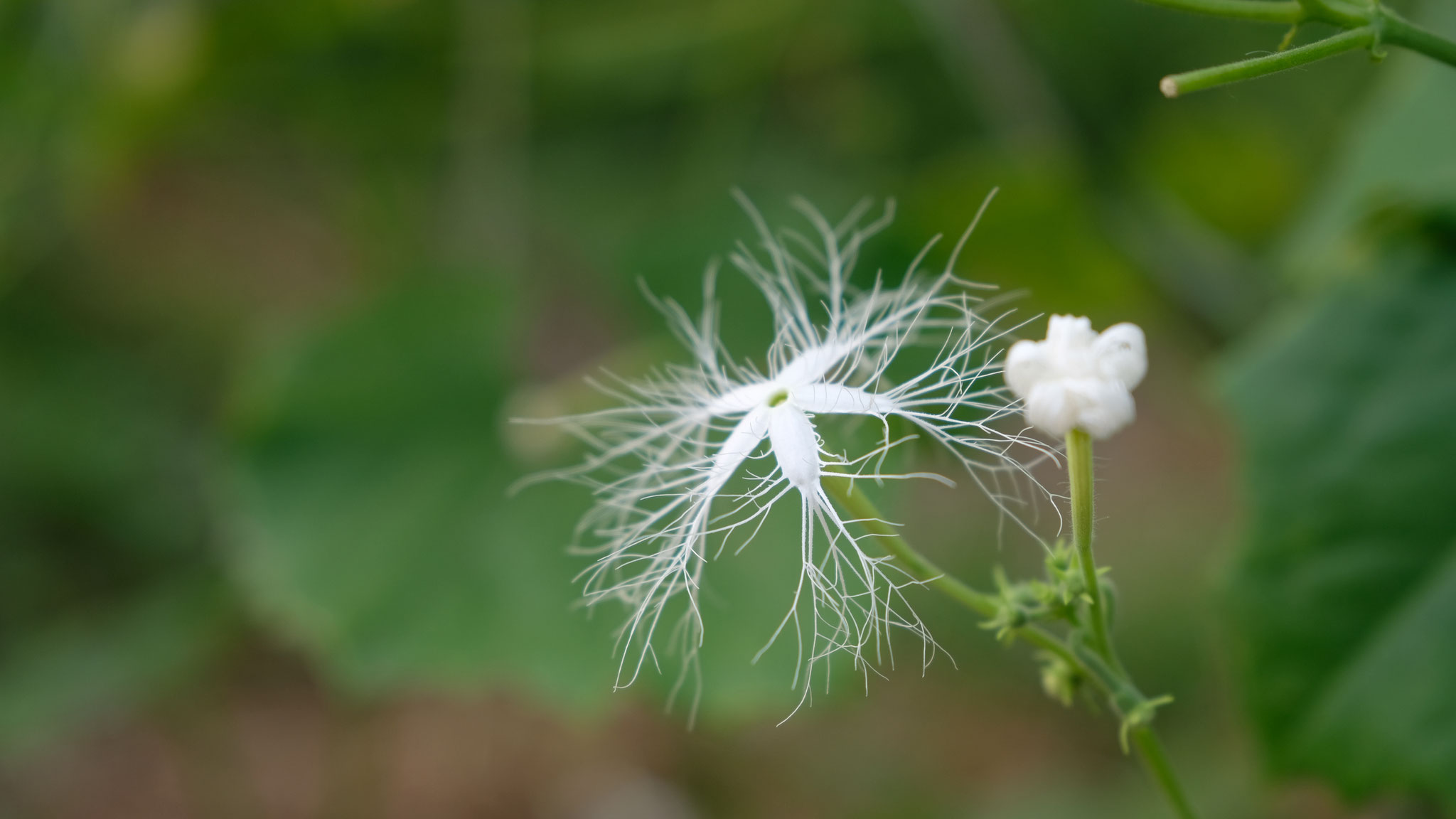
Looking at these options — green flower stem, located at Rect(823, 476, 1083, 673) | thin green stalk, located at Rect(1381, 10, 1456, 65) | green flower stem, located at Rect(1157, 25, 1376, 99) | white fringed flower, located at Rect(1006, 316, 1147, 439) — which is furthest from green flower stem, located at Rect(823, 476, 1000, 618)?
thin green stalk, located at Rect(1381, 10, 1456, 65)

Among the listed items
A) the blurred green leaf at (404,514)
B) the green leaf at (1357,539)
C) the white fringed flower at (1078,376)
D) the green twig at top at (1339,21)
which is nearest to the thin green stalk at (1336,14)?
the green twig at top at (1339,21)

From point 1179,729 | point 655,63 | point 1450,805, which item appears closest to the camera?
point 1450,805

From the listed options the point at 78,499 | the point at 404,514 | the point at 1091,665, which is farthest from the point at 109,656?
the point at 1091,665

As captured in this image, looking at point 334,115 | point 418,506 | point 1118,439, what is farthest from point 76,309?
point 1118,439

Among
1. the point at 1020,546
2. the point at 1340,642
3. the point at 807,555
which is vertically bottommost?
the point at 1340,642

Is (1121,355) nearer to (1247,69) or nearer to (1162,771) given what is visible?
(1247,69)

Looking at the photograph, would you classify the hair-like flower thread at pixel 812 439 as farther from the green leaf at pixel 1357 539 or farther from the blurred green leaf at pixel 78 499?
the blurred green leaf at pixel 78 499

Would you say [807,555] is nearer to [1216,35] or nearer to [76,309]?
[1216,35]
